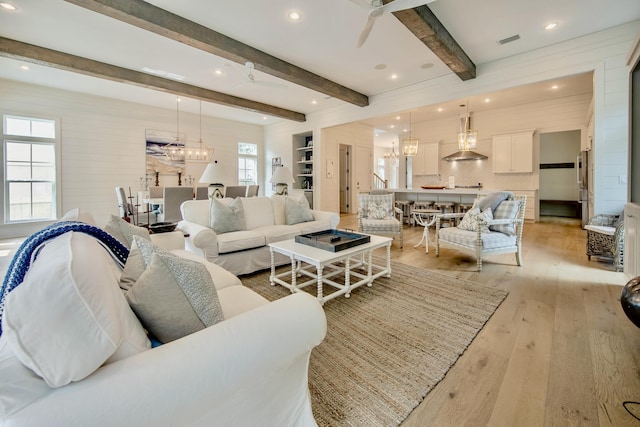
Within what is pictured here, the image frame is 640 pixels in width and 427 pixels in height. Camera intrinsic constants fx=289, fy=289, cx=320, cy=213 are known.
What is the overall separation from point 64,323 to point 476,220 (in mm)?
3913

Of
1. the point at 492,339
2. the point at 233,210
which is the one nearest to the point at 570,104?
the point at 492,339

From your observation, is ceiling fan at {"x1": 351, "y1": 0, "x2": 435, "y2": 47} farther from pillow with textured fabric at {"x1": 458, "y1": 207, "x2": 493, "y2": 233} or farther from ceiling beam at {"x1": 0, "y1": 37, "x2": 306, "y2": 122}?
ceiling beam at {"x1": 0, "y1": 37, "x2": 306, "y2": 122}

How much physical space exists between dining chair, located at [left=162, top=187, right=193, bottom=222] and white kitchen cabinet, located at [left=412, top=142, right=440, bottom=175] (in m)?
7.17

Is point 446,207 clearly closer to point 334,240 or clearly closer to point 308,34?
point 334,240

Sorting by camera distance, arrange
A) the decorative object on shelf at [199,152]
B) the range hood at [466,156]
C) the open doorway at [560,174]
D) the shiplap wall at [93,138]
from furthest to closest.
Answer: the open doorway at [560,174] → the range hood at [466,156] → the decorative object on shelf at [199,152] → the shiplap wall at [93,138]

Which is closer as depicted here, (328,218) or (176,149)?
(328,218)

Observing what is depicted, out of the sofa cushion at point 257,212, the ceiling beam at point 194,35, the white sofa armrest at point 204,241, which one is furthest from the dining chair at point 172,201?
the ceiling beam at point 194,35

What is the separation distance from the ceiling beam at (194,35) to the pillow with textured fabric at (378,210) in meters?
2.47

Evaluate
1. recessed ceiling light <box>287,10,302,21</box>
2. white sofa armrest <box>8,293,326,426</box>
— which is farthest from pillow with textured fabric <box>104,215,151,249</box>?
recessed ceiling light <box>287,10,302,21</box>

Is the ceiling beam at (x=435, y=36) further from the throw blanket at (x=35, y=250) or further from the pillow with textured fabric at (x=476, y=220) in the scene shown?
the throw blanket at (x=35, y=250)

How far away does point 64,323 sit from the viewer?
27.3 inches

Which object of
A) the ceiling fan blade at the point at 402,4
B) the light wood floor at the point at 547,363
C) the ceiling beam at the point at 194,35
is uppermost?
the ceiling beam at the point at 194,35

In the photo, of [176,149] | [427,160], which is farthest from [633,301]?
[176,149]

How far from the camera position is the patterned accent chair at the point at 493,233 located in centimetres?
355
